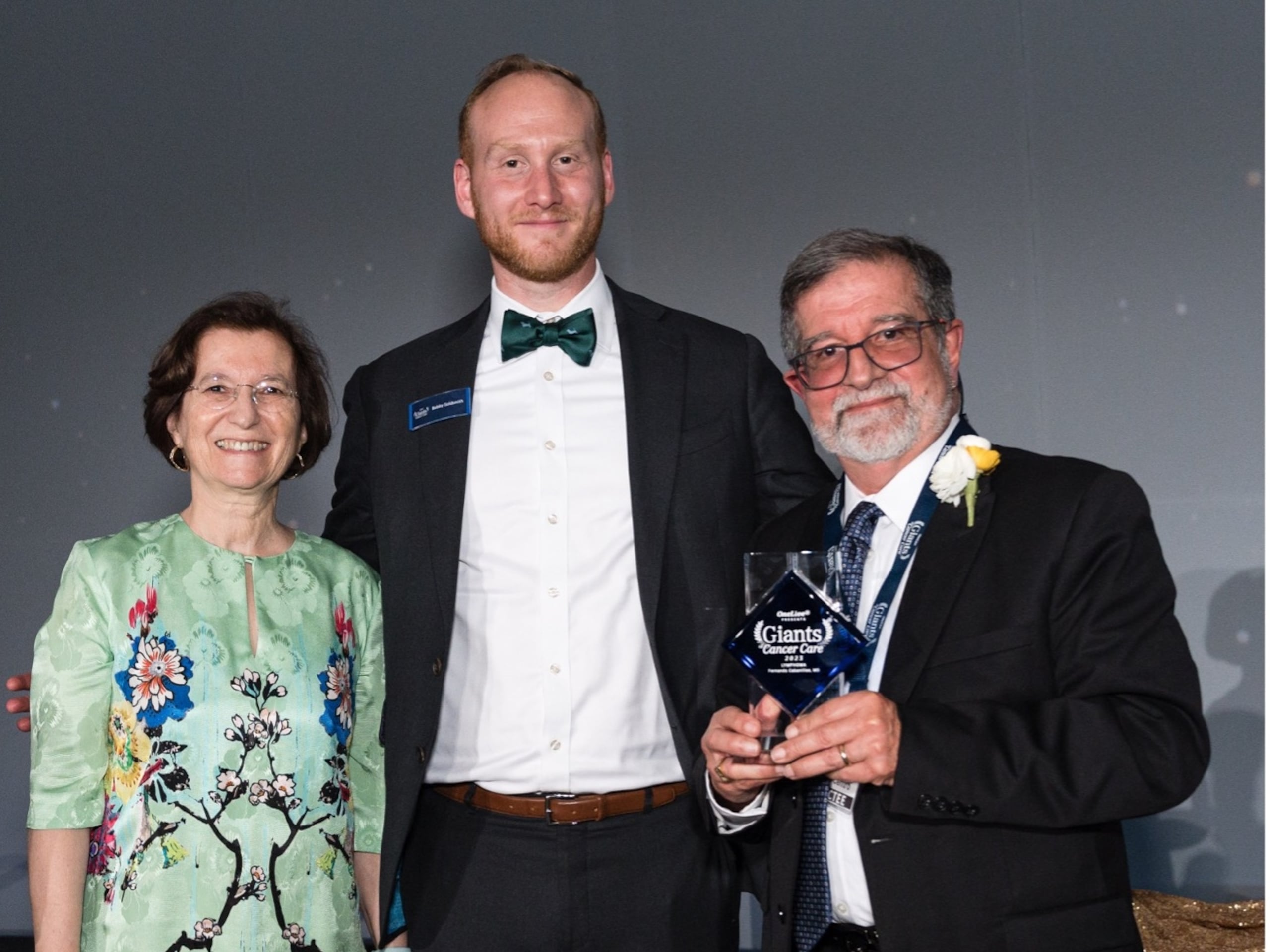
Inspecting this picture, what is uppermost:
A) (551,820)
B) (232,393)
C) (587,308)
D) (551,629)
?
(587,308)

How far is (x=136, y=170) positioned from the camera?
17.4 feet

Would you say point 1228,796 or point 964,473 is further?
point 1228,796

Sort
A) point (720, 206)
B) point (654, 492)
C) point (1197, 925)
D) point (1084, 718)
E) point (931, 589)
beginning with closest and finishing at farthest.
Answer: point (1084, 718) → point (931, 589) → point (654, 492) → point (1197, 925) → point (720, 206)

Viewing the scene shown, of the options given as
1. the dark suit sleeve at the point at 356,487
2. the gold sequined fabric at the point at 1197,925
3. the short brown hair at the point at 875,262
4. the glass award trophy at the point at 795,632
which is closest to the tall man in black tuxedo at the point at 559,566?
the dark suit sleeve at the point at 356,487

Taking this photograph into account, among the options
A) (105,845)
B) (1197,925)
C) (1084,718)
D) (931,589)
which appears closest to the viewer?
(1084,718)

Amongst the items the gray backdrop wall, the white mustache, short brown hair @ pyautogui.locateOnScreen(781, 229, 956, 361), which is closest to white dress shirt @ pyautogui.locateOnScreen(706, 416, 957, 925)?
the white mustache

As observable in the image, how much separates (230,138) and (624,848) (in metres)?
3.60

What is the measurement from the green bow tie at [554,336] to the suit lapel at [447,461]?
124 millimetres

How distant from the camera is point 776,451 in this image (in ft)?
9.83

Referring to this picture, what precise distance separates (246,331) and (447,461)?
50 centimetres

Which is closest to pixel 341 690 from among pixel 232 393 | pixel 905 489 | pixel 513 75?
pixel 232 393

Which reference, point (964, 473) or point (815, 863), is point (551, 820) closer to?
point (815, 863)

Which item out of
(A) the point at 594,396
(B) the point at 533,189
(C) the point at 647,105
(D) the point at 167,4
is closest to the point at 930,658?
(A) the point at 594,396

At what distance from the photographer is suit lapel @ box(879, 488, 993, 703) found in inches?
85.6
